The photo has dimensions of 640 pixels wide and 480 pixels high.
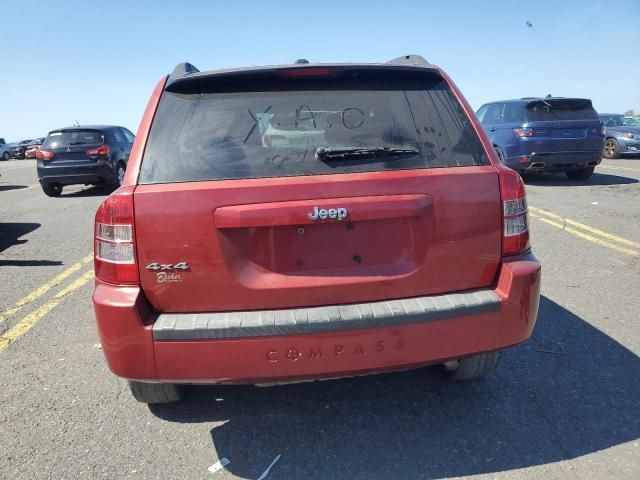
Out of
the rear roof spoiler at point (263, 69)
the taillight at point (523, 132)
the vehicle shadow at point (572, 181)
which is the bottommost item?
the vehicle shadow at point (572, 181)

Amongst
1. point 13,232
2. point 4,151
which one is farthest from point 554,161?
point 4,151

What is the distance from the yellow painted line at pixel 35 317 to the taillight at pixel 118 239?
2.13 metres

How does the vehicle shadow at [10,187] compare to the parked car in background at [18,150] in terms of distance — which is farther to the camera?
the parked car in background at [18,150]

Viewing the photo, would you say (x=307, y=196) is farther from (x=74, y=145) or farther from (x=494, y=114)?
(x=74, y=145)

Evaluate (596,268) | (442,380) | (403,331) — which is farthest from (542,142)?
(403,331)

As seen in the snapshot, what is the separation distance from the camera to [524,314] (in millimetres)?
2416

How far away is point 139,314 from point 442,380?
185cm

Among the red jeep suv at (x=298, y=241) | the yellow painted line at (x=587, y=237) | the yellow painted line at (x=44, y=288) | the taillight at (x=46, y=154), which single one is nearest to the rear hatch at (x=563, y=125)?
the yellow painted line at (x=587, y=237)

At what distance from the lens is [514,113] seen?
1088cm

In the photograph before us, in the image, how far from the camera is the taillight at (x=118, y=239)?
2234 millimetres

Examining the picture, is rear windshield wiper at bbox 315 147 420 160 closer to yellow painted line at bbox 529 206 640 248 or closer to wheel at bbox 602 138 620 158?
yellow painted line at bbox 529 206 640 248

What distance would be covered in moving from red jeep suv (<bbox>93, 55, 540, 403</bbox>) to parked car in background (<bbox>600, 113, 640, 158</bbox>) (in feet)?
53.8

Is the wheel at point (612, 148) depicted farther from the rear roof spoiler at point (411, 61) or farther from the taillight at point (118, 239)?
the taillight at point (118, 239)

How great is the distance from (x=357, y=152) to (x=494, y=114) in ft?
34.5
